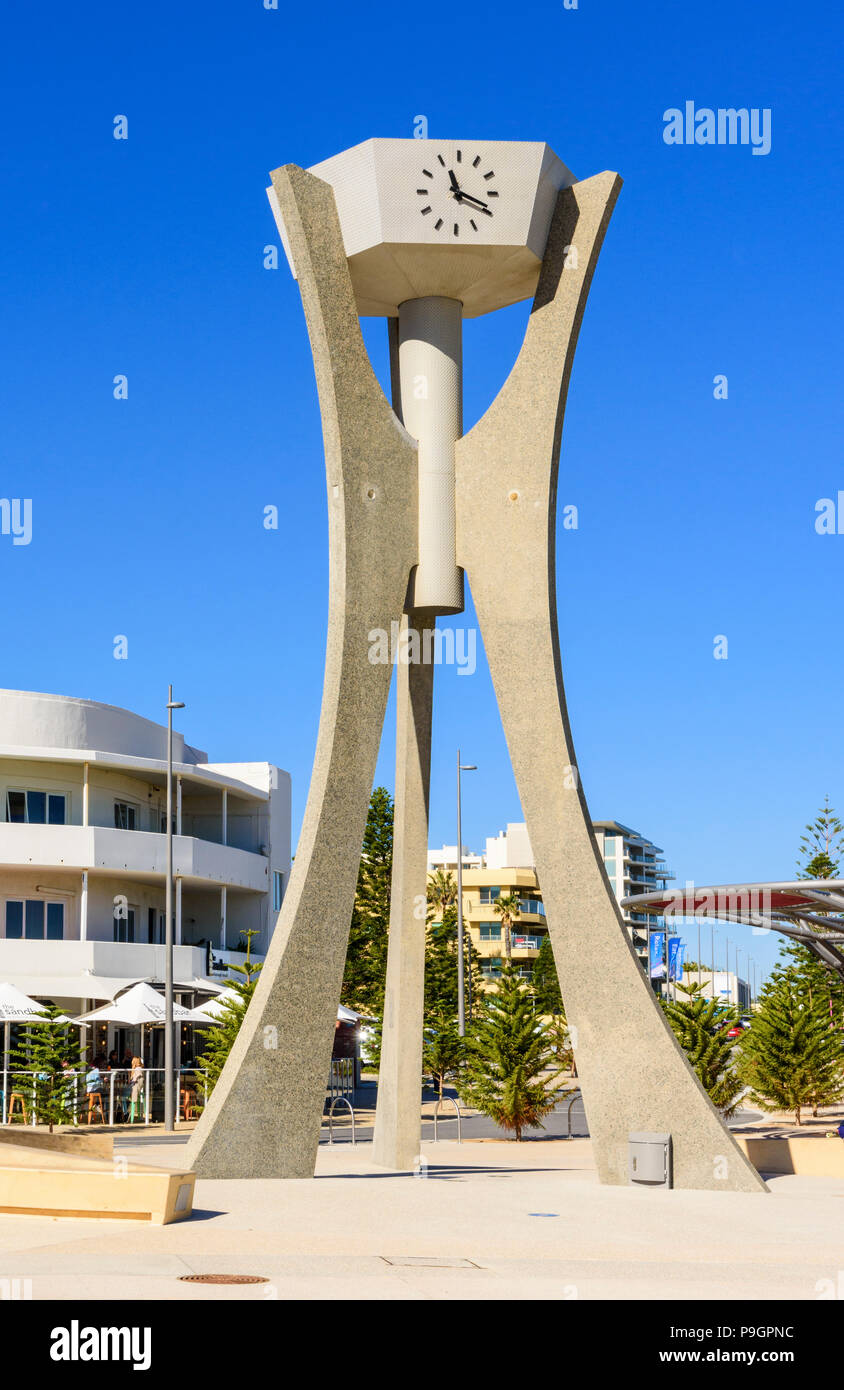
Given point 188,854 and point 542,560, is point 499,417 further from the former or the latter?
point 188,854

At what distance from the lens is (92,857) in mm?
42875

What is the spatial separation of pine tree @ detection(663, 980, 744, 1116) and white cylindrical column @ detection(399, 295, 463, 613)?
9355mm

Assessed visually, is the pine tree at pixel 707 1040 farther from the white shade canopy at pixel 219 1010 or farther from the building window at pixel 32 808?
the building window at pixel 32 808

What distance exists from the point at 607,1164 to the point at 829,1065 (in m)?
15.6

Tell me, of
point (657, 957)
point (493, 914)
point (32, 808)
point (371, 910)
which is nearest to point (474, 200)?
point (32, 808)

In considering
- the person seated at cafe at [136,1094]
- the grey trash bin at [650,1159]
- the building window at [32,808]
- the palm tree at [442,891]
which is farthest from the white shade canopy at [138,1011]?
the palm tree at [442,891]

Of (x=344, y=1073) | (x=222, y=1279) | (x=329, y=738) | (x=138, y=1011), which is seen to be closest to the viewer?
(x=222, y=1279)

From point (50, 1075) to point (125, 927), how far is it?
15912 millimetres

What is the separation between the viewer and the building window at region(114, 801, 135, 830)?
152ft

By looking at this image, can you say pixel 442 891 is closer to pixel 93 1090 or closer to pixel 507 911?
pixel 507 911

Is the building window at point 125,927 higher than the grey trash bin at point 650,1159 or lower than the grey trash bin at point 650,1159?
higher

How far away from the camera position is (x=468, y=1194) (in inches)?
631

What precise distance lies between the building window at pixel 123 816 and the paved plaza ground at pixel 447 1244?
2919cm

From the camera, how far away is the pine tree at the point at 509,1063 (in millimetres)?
27797
